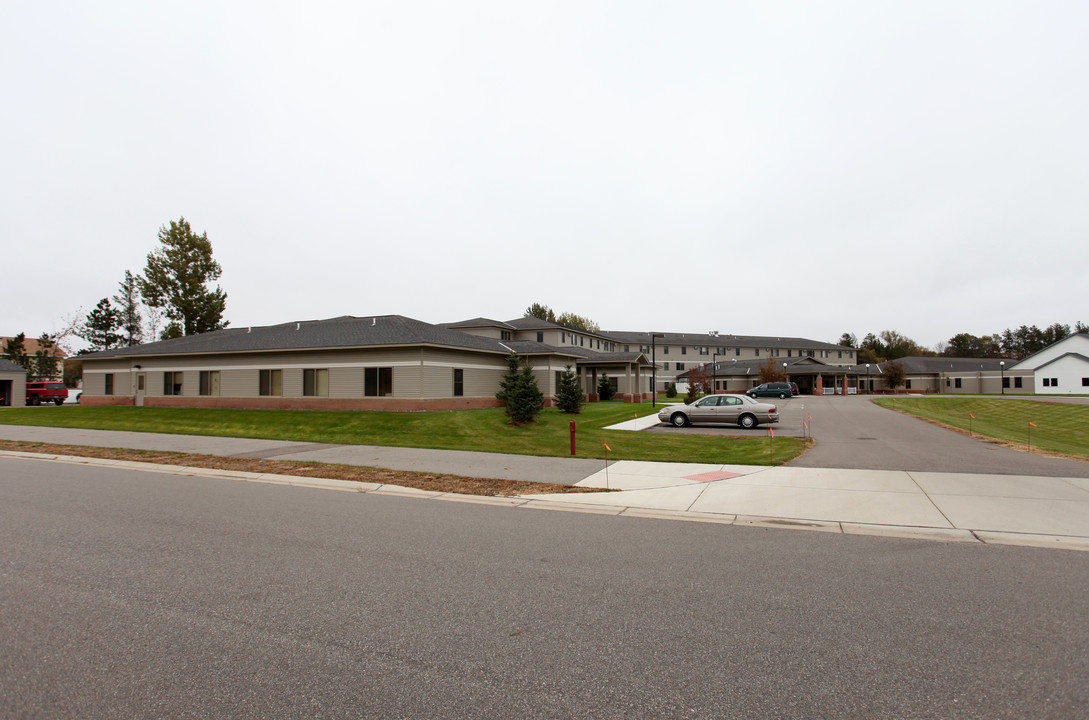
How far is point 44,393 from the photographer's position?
48.6 metres

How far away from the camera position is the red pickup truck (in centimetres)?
4869

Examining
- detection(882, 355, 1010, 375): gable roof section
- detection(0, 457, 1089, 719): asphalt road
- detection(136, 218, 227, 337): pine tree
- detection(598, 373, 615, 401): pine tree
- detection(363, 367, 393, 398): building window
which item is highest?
detection(136, 218, 227, 337): pine tree

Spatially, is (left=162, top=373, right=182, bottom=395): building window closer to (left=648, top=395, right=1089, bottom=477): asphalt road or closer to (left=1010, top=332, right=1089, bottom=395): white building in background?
(left=648, top=395, right=1089, bottom=477): asphalt road

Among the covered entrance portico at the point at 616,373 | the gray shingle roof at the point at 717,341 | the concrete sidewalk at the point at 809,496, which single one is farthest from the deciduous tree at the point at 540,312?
the concrete sidewalk at the point at 809,496

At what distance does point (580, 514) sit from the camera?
880cm

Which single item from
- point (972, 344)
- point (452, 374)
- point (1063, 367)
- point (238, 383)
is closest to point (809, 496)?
point (452, 374)

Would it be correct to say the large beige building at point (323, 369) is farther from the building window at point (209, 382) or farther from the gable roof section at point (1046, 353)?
the gable roof section at point (1046, 353)

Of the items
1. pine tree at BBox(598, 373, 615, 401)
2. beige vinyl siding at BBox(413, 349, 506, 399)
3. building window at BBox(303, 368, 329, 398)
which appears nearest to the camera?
beige vinyl siding at BBox(413, 349, 506, 399)

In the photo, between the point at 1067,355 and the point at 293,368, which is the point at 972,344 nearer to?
the point at 1067,355

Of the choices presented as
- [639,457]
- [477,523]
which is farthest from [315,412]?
[477,523]

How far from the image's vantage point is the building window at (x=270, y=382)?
1196 inches

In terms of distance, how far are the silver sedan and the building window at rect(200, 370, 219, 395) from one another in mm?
25308

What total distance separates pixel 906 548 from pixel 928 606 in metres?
2.14

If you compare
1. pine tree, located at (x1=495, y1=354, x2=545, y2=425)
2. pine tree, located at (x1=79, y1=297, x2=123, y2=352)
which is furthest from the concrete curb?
pine tree, located at (x1=79, y1=297, x2=123, y2=352)
